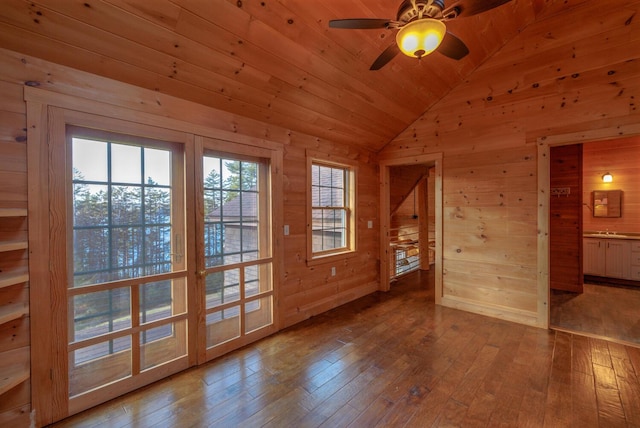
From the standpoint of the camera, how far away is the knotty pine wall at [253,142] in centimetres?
162

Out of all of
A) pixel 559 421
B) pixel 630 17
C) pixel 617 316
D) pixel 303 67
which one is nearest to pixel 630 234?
pixel 617 316

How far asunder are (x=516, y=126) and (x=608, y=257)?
3703 millimetres

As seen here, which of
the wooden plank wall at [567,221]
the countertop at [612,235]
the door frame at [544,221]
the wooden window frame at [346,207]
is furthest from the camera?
the countertop at [612,235]

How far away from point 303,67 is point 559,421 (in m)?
3.31

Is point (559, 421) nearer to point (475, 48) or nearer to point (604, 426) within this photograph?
point (604, 426)

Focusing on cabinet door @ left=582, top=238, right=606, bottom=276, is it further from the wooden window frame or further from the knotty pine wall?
the wooden window frame

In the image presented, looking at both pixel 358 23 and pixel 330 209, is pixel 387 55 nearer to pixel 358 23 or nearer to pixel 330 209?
pixel 358 23

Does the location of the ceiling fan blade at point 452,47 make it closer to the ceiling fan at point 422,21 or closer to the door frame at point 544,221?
the ceiling fan at point 422,21

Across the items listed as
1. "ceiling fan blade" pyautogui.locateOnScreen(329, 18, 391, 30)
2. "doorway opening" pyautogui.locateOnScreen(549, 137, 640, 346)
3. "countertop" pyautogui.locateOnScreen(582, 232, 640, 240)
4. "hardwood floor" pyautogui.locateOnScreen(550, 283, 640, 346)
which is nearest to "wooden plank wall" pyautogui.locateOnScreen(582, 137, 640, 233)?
"doorway opening" pyautogui.locateOnScreen(549, 137, 640, 346)

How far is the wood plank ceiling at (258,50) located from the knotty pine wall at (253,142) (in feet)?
0.31

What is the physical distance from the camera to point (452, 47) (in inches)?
76.0

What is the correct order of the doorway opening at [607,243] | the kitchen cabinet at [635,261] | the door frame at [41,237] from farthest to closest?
the kitchen cabinet at [635,261] < the doorway opening at [607,243] < the door frame at [41,237]

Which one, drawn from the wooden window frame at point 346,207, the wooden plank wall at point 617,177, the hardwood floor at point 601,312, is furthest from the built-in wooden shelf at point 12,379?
the wooden plank wall at point 617,177

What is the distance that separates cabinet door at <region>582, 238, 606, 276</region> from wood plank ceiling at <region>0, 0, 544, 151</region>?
4188mm
